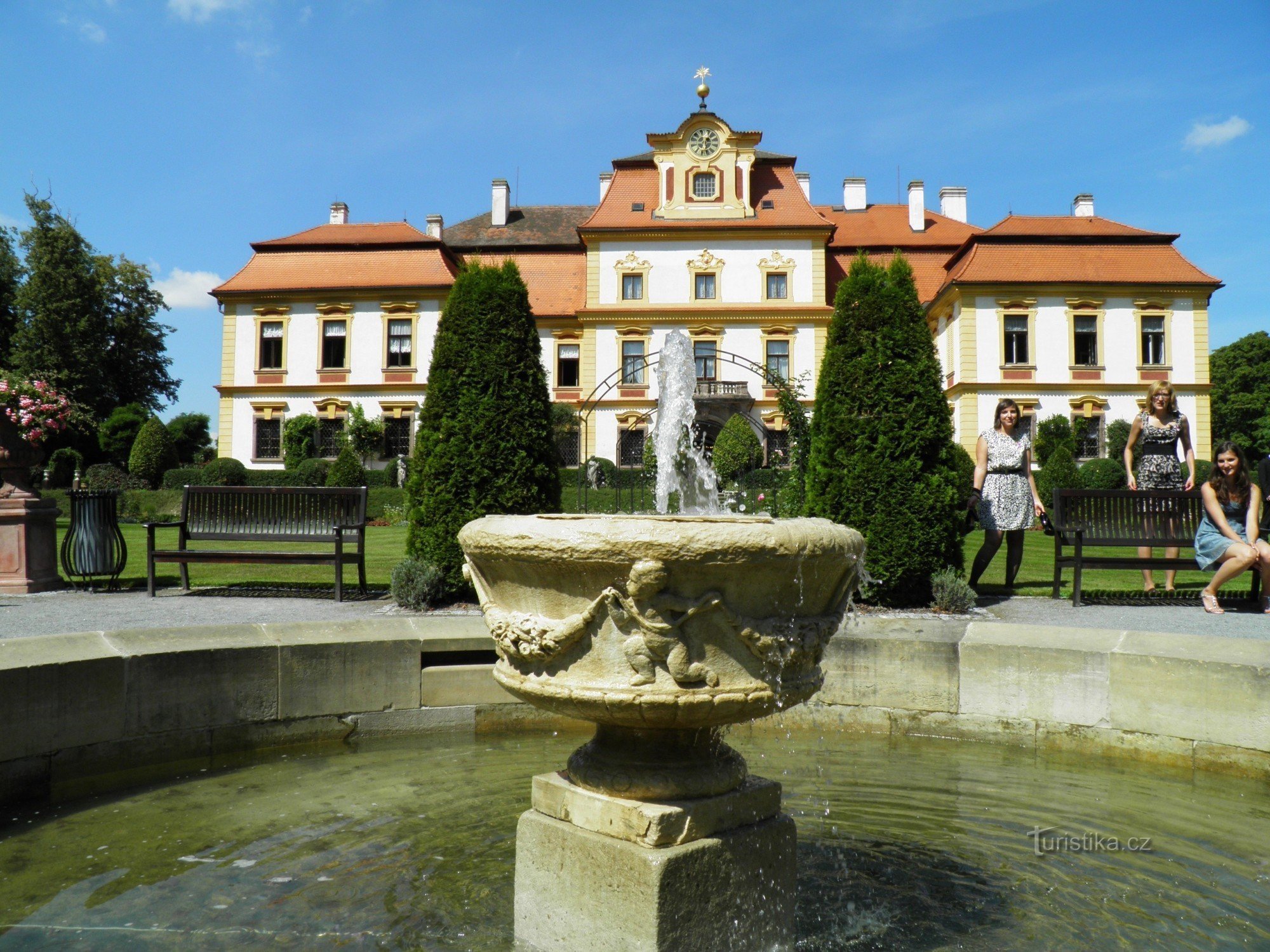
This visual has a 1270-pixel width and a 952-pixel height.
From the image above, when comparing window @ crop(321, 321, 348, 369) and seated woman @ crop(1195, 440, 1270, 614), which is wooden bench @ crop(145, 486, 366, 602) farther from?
window @ crop(321, 321, 348, 369)

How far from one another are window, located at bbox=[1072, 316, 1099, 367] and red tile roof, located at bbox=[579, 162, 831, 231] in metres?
9.94

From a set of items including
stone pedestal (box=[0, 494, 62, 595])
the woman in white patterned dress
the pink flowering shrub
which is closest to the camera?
the woman in white patterned dress

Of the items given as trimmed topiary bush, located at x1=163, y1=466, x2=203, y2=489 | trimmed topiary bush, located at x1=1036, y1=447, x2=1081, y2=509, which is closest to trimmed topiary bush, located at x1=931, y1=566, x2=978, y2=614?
trimmed topiary bush, located at x1=1036, y1=447, x2=1081, y2=509

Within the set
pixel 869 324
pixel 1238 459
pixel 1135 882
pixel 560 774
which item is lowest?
pixel 1135 882

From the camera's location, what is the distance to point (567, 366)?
38031mm

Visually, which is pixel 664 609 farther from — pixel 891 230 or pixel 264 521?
pixel 891 230

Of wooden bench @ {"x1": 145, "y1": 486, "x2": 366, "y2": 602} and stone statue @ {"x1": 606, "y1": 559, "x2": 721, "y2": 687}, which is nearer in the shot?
stone statue @ {"x1": 606, "y1": 559, "x2": 721, "y2": 687}

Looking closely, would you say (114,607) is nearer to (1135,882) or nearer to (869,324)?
(869,324)

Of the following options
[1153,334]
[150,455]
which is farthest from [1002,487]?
[150,455]

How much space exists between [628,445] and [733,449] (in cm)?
859

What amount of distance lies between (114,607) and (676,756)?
643 centimetres

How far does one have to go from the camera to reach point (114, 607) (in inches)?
293

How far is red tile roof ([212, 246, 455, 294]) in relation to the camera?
36156 millimetres

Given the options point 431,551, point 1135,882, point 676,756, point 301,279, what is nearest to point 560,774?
point 676,756
